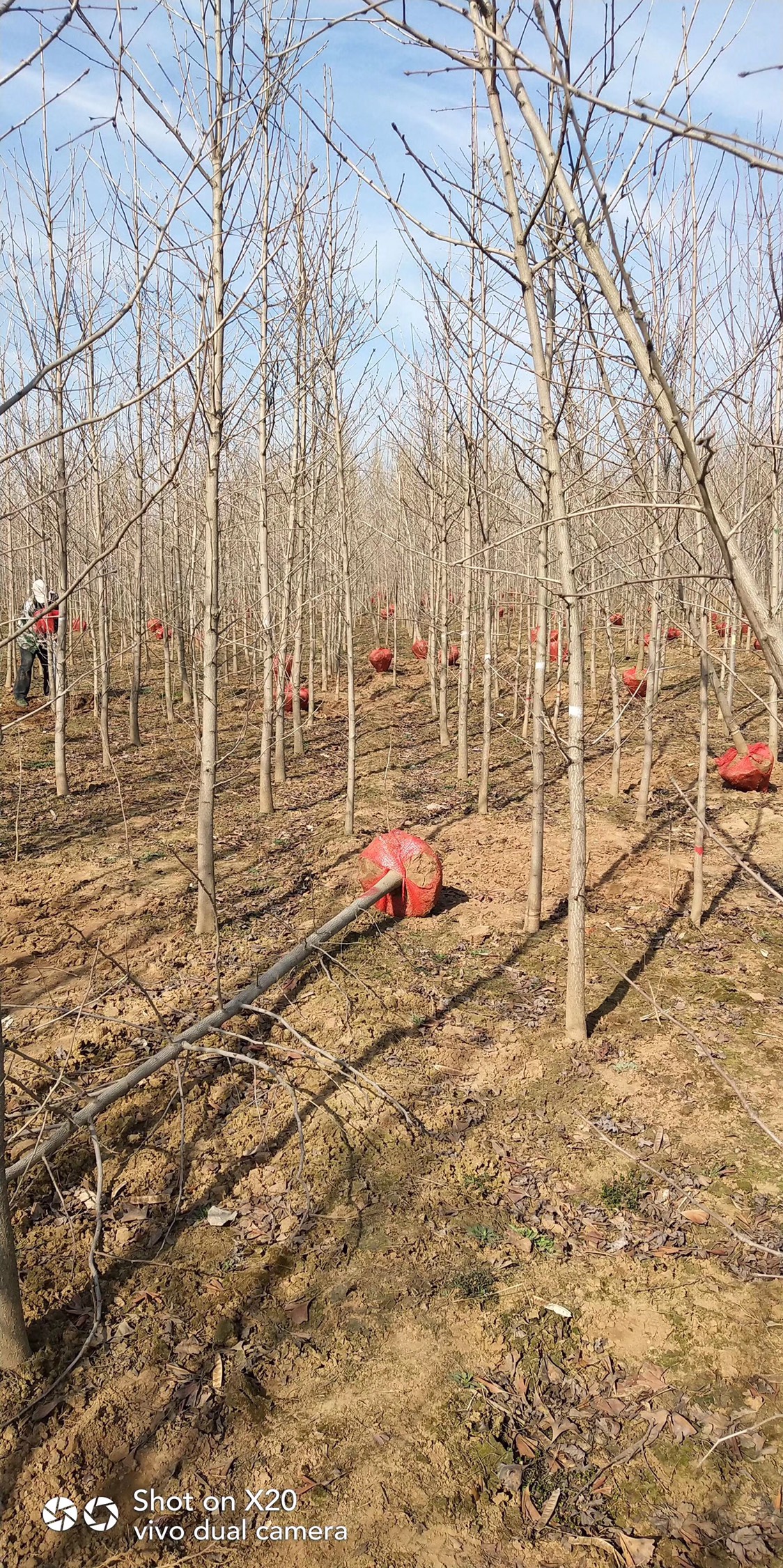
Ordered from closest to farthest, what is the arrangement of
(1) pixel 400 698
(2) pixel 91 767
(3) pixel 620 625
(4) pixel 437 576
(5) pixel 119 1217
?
(5) pixel 119 1217 < (2) pixel 91 767 < (4) pixel 437 576 < (1) pixel 400 698 < (3) pixel 620 625

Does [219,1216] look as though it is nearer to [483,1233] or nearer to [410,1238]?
[410,1238]

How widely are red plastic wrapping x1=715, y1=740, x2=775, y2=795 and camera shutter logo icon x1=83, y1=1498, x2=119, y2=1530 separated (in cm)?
727

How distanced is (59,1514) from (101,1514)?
0.11m

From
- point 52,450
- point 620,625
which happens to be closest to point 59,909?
point 52,450

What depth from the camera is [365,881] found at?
6.23m

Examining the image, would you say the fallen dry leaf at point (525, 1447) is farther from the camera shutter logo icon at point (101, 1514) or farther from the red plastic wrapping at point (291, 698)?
the red plastic wrapping at point (291, 698)

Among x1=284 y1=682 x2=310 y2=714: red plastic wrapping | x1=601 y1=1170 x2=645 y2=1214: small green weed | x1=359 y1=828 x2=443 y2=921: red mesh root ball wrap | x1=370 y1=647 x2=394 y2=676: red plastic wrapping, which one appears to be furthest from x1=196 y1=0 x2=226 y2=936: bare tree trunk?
x1=370 y1=647 x2=394 y2=676: red plastic wrapping

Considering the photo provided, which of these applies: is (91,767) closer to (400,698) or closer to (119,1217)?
(400,698)

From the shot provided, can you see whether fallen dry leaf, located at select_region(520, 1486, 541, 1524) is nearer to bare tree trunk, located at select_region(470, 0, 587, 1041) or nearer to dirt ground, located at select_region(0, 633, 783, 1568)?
dirt ground, located at select_region(0, 633, 783, 1568)

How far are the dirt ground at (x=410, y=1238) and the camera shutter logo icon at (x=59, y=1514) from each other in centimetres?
Result: 3

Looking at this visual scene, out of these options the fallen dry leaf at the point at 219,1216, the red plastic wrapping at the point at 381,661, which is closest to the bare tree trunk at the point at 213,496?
the fallen dry leaf at the point at 219,1216

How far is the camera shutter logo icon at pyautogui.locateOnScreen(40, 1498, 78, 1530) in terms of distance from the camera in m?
2.24

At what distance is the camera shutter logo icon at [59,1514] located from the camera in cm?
224

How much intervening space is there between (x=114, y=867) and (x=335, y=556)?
9760mm
